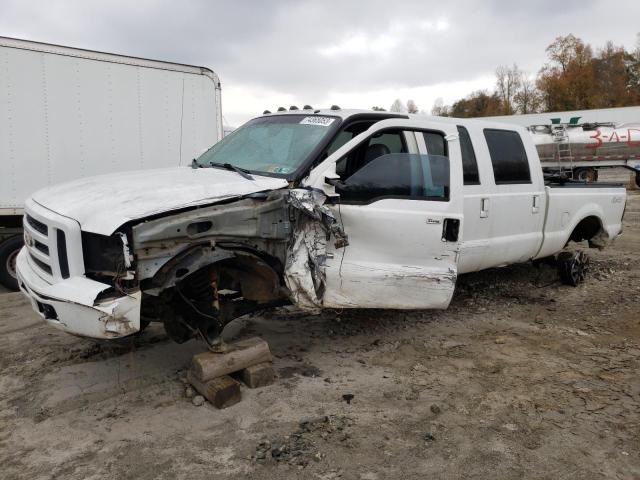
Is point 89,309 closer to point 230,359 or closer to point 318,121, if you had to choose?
point 230,359

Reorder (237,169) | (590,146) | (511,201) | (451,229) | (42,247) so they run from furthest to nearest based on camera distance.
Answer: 1. (590,146)
2. (511,201)
3. (451,229)
4. (237,169)
5. (42,247)

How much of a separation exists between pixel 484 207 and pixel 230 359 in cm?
296

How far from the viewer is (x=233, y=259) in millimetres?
3766

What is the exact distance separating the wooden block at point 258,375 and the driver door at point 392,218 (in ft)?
2.28

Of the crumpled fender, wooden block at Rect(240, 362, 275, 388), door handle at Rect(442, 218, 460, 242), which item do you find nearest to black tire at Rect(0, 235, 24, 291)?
wooden block at Rect(240, 362, 275, 388)

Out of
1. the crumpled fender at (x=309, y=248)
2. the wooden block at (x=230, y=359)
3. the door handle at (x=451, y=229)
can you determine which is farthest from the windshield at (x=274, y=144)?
the wooden block at (x=230, y=359)

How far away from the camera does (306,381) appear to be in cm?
407

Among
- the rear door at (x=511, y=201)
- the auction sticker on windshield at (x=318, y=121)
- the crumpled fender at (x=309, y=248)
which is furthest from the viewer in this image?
the rear door at (x=511, y=201)

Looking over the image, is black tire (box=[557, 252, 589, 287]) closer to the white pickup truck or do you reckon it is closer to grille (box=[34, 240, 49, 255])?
the white pickup truck

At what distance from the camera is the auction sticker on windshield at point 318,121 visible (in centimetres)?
445

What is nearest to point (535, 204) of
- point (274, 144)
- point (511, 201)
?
point (511, 201)

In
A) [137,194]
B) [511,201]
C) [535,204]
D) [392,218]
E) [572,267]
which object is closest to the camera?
[137,194]

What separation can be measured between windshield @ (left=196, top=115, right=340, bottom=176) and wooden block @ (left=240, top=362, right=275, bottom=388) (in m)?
1.51

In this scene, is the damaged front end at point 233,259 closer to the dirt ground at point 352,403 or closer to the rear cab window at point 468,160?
the dirt ground at point 352,403
